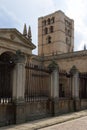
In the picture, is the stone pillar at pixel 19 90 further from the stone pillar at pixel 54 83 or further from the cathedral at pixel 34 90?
the stone pillar at pixel 54 83

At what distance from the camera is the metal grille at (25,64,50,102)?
11539 mm

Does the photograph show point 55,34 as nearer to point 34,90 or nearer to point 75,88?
point 75,88

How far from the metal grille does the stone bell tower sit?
39973 mm

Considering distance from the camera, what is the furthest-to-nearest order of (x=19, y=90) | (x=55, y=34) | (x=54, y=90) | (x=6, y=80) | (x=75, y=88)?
(x=55, y=34) → (x=75, y=88) → (x=54, y=90) → (x=19, y=90) → (x=6, y=80)

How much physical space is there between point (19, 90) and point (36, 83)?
2.07m

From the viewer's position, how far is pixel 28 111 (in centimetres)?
1105

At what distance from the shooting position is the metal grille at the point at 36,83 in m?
11.5

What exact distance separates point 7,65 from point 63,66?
26830 mm

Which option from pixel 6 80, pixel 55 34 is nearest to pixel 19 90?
pixel 6 80

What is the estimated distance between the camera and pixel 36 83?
12.3 m

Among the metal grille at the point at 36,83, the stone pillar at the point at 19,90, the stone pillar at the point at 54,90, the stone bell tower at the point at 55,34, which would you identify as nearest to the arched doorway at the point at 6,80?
the stone pillar at the point at 19,90

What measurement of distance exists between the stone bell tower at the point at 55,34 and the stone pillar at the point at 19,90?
140 ft

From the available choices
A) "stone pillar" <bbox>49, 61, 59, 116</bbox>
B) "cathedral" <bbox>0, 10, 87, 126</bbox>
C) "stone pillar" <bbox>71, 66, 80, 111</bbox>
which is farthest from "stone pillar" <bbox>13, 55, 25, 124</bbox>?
"stone pillar" <bbox>71, 66, 80, 111</bbox>

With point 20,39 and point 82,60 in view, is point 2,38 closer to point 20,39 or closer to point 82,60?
point 20,39
